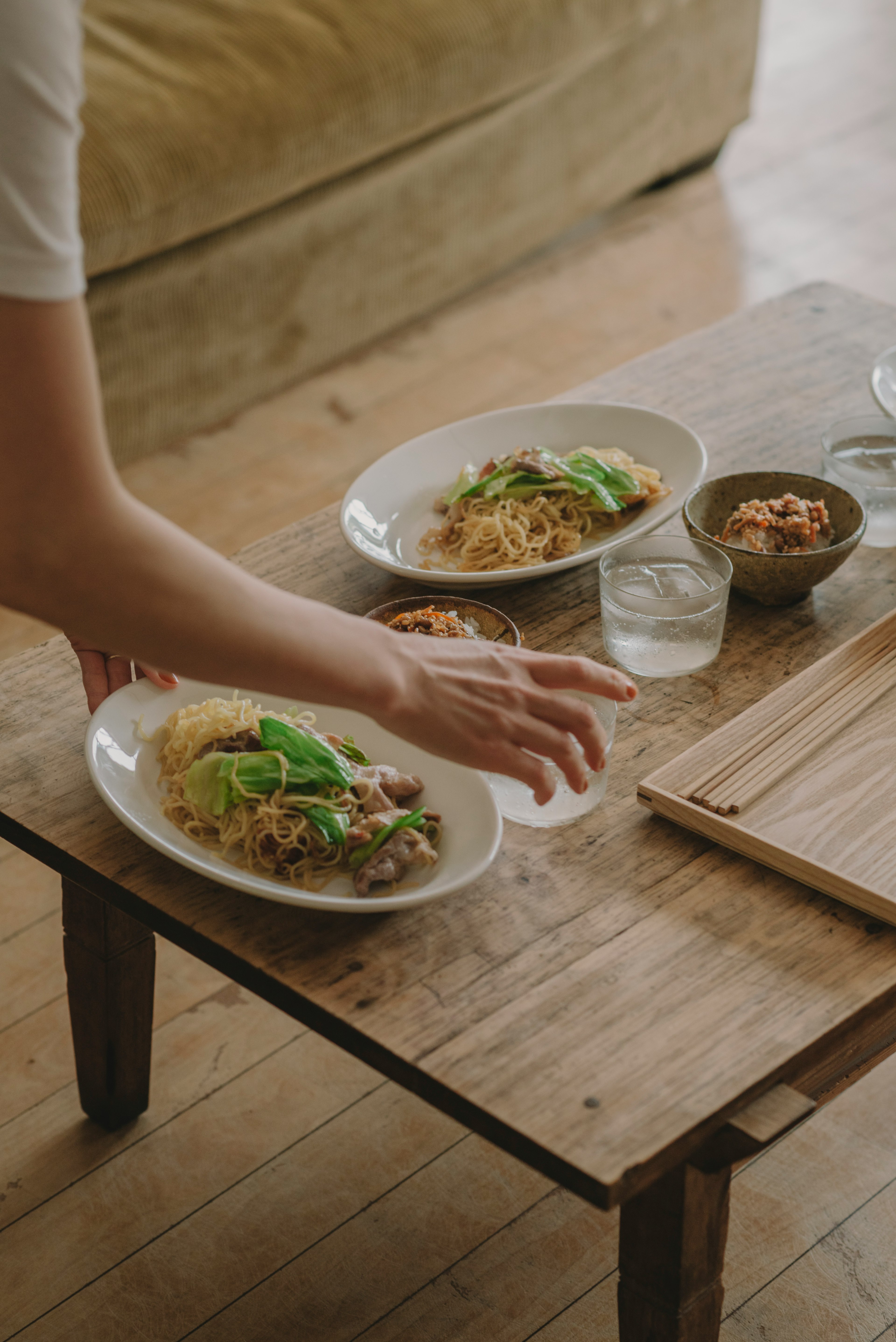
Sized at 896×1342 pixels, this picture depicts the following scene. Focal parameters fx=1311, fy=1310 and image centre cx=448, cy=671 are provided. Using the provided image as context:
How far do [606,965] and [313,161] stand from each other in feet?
6.56

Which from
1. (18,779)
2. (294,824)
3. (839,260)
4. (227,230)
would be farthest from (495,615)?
(839,260)

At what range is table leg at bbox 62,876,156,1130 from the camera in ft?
4.16

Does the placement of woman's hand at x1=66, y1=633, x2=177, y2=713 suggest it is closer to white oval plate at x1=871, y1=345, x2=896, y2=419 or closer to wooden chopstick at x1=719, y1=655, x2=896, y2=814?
wooden chopstick at x1=719, y1=655, x2=896, y2=814

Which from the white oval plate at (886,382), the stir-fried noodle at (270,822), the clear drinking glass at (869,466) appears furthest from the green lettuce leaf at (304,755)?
the white oval plate at (886,382)

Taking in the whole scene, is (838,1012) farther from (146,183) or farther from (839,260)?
(839,260)

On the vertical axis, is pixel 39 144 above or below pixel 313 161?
above

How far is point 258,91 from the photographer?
2371mm

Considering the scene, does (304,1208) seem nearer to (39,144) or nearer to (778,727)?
(778,727)

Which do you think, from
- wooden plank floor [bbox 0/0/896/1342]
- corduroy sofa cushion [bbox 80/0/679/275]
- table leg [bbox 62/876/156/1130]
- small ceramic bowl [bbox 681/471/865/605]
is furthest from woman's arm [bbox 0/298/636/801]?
corduroy sofa cushion [bbox 80/0/679/275]


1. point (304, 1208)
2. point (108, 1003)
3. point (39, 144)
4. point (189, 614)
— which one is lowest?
point (304, 1208)

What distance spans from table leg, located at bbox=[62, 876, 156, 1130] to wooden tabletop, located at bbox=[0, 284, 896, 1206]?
0.65 feet

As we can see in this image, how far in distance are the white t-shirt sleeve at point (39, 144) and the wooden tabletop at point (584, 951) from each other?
487 mm

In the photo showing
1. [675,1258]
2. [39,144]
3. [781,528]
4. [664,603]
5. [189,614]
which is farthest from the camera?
[781,528]

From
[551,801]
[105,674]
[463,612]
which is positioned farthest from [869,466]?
[105,674]
